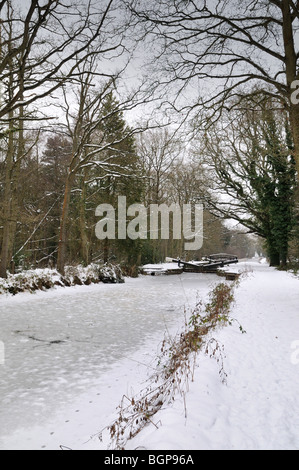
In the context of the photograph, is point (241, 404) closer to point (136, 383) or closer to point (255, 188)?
point (136, 383)

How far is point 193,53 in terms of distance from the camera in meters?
7.97

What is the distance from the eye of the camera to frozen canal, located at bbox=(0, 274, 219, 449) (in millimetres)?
3398

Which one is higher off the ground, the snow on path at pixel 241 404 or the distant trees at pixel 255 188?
the distant trees at pixel 255 188

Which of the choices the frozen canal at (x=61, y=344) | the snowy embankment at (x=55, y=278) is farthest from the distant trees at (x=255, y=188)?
the frozen canal at (x=61, y=344)

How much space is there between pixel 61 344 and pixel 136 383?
2211 millimetres

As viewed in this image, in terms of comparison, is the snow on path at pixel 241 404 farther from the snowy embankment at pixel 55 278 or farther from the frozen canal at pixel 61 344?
the snowy embankment at pixel 55 278

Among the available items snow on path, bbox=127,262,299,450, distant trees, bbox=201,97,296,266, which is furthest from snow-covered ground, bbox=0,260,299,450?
distant trees, bbox=201,97,296,266

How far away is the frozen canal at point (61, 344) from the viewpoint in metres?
3.40

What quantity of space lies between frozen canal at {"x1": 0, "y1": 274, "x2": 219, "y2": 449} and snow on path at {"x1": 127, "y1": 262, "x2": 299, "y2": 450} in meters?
1.37

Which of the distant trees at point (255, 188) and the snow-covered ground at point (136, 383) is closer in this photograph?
the snow-covered ground at point (136, 383)

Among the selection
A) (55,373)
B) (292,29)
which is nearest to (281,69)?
(292,29)

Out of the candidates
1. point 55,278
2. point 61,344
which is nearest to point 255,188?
point 55,278

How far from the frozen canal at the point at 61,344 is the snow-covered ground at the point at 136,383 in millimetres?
16
